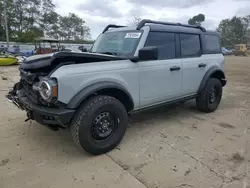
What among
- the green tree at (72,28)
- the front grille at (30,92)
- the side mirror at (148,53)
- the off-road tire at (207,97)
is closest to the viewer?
the front grille at (30,92)

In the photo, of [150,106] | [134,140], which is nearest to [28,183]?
[134,140]

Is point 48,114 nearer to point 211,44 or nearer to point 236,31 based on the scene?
point 211,44

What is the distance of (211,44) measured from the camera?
196 inches

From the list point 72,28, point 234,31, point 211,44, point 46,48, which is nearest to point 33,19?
point 72,28

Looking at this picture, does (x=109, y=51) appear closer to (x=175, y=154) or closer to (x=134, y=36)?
(x=134, y=36)

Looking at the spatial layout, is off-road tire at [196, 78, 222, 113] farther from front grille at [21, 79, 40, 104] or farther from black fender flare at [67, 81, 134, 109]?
front grille at [21, 79, 40, 104]

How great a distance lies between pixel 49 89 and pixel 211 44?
3823 millimetres

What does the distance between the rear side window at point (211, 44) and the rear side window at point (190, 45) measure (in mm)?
258

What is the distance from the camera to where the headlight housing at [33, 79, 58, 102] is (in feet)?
8.42

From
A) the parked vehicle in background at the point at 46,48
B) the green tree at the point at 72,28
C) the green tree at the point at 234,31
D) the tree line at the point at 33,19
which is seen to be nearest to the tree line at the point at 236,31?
the green tree at the point at 234,31

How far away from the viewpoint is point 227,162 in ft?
9.55

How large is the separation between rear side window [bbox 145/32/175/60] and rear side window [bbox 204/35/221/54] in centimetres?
114

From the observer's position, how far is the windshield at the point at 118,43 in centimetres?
358

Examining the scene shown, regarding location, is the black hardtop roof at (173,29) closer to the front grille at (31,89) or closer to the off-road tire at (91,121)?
the off-road tire at (91,121)
